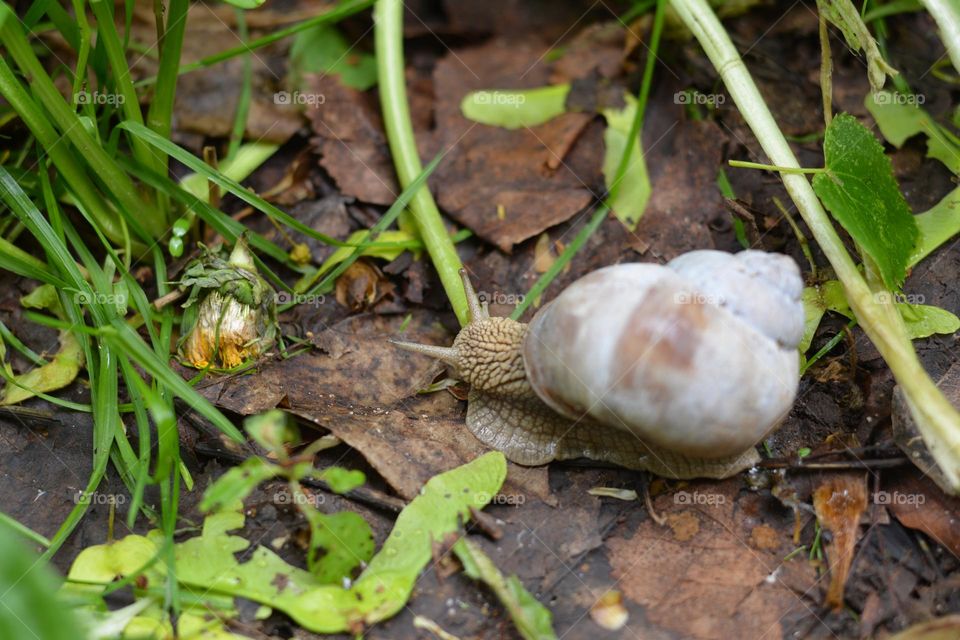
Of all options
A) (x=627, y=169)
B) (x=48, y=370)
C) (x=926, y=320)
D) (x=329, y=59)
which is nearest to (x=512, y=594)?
(x=926, y=320)

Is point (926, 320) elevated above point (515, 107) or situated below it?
below

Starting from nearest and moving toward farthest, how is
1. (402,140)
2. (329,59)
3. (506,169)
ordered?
(402,140) → (506,169) → (329,59)

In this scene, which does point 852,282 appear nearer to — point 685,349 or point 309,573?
point 685,349

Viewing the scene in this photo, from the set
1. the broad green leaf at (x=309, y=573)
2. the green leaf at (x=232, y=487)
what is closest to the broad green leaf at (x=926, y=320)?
the broad green leaf at (x=309, y=573)

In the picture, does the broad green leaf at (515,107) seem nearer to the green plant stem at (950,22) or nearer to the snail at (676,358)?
the snail at (676,358)

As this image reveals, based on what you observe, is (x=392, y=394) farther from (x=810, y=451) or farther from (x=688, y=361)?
(x=810, y=451)

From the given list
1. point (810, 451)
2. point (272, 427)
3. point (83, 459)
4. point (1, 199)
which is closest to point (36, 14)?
point (1, 199)
